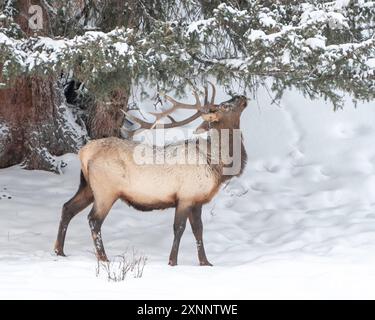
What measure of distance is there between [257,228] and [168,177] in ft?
7.78

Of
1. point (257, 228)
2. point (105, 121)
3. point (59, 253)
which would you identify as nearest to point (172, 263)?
point (59, 253)

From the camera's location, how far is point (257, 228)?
9859 millimetres

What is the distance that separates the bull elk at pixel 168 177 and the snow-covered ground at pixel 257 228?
0.50m

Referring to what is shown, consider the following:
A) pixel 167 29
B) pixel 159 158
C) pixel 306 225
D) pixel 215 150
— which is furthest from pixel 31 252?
pixel 306 225

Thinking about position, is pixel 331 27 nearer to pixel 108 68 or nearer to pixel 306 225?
pixel 108 68

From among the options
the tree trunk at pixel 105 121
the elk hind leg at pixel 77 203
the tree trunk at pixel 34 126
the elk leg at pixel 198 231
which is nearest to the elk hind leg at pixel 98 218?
the elk hind leg at pixel 77 203

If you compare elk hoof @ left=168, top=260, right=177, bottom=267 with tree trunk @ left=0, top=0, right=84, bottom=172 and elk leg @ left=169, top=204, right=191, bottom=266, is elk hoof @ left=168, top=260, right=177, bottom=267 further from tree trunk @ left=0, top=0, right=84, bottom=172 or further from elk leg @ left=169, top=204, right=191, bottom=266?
tree trunk @ left=0, top=0, right=84, bottom=172

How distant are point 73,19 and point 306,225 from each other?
3.73m

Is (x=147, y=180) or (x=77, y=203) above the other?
(x=147, y=180)

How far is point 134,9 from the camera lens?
8539mm

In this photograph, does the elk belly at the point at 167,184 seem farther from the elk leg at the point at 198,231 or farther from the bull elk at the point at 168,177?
the elk leg at the point at 198,231

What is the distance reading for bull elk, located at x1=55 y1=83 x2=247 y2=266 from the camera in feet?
25.7

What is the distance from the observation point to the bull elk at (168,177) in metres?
7.82

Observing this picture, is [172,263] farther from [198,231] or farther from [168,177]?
[168,177]
